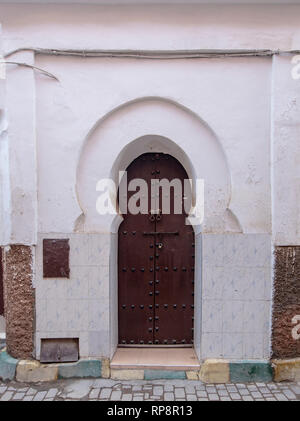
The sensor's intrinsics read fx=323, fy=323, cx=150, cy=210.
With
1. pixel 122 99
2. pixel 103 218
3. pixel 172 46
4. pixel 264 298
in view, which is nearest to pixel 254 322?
pixel 264 298

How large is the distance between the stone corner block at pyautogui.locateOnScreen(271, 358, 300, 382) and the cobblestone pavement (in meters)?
0.06

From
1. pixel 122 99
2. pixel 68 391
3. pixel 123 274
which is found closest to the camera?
pixel 68 391

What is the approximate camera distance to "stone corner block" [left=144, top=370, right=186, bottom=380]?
3.57 metres

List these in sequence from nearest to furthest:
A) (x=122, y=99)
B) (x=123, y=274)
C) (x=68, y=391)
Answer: (x=68, y=391)
(x=122, y=99)
(x=123, y=274)

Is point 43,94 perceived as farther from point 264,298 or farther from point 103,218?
point 264,298

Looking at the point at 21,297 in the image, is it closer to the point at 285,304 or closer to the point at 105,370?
the point at 105,370

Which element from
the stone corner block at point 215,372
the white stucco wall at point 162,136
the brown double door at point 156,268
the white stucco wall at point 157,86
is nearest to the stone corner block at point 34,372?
the white stucco wall at point 162,136

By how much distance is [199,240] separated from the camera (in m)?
3.78

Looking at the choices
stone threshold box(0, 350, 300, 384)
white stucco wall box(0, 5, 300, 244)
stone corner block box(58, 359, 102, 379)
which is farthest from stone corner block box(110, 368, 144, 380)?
white stucco wall box(0, 5, 300, 244)

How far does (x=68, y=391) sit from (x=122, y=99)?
3184 mm

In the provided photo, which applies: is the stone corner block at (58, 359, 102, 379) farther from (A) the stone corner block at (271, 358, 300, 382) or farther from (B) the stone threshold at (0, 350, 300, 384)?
(A) the stone corner block at (271, 358, 300, 382)

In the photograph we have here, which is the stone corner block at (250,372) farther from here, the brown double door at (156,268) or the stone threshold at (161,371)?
the brown double door at (156,268)

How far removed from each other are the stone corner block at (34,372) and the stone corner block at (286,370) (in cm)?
244

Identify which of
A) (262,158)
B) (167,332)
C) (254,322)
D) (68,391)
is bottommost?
(68,391)
